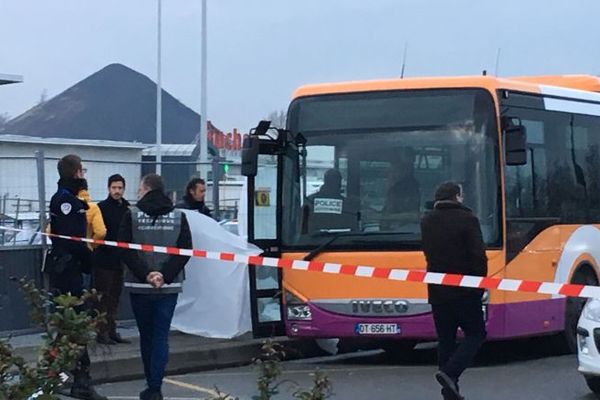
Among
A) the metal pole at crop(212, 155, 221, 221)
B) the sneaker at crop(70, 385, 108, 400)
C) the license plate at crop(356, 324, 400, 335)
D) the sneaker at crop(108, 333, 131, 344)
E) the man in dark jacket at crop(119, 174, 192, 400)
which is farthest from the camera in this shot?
the metal pole at crop(212, 155, 221, 221)

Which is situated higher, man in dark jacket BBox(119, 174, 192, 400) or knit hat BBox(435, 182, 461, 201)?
knit hat BBox(435, 182, 461, 201)

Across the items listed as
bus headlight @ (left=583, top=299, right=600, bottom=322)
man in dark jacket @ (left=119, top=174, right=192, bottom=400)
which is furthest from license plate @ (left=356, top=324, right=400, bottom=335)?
man in dark jacket @ (left=119, top=174, right=192, bottom=400)

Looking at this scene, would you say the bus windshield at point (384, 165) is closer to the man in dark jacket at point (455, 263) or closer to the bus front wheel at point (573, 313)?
the bus front wheel at point (573, 313)

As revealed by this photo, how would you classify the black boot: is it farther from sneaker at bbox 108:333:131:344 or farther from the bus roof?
the bus roof

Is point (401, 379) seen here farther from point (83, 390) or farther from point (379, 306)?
point (83, 390)

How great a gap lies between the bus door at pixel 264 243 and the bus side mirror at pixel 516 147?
8.54ft

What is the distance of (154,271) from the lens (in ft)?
30.8

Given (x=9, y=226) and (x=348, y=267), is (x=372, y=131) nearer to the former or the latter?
(x=348, y=267)

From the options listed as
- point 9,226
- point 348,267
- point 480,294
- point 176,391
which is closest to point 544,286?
point 480,294

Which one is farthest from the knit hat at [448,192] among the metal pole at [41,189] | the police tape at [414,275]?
the metal pole at [41,189]

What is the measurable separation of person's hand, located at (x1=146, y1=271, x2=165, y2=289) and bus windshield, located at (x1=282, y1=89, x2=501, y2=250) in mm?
3281

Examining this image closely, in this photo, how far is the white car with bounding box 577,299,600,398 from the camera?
9852mm

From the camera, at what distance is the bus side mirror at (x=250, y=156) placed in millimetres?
12383

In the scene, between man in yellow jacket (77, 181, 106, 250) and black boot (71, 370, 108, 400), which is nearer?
black boot (71, 370, 108, 400)
